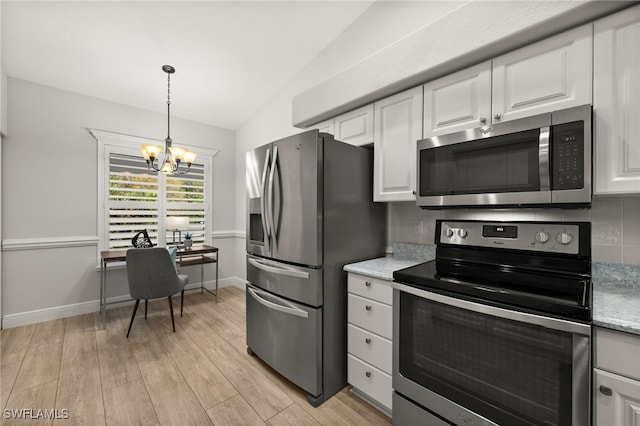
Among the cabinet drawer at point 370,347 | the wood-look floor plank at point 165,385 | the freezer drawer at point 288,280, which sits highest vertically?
the freezer drawer at point 288,280

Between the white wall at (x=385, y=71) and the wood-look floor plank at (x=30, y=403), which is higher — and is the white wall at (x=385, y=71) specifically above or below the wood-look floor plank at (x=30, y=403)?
above

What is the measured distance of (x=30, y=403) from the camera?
177 centimetres

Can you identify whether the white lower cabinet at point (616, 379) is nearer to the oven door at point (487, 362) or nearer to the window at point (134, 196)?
the oven door at point (487, 362)

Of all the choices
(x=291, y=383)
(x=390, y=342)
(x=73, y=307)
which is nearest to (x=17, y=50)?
(x=73, y=307)

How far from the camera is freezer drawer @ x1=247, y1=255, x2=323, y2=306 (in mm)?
1811

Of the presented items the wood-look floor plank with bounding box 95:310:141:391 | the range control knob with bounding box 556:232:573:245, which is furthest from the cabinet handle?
the wood-look floor plank with bounding box 95:310:141:391

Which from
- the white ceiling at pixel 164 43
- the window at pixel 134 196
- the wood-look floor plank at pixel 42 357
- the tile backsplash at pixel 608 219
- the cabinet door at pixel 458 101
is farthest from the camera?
the window at pixel 134 196

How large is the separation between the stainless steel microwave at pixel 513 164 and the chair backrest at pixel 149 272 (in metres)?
2.56

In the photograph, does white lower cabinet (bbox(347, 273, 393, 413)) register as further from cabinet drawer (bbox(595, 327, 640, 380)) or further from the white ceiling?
the white ceiling

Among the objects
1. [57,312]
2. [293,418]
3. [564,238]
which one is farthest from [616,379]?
[57,312]

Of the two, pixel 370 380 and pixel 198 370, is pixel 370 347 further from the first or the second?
pixel 198 370

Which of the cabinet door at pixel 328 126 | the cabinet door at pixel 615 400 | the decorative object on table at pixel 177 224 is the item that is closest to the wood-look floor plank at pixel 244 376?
the decorative object on table at pixel 177 224

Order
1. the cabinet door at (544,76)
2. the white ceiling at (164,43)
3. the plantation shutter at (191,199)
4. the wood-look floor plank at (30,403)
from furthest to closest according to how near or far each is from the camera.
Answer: the plantation shutter at (191,199), the white ceiling at (164,43), the wood-look floor plank at (30,403), the cabinet door at (544,76)

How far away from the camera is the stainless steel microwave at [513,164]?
1225 mm
